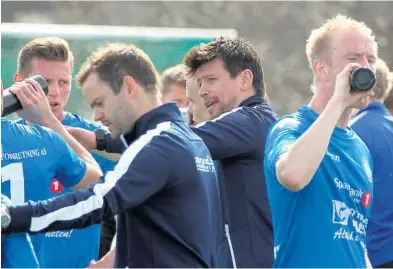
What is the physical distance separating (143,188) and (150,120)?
337 mm

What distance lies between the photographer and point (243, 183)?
252 inches

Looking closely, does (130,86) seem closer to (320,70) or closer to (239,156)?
(320,70)

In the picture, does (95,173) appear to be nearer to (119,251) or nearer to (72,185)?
(72,185)

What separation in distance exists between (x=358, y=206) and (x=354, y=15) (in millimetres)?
17046

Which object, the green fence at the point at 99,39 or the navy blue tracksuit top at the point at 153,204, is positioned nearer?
the navy blue tracksuit top at the point at 153,204

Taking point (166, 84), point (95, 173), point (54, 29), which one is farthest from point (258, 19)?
point (95, 173)

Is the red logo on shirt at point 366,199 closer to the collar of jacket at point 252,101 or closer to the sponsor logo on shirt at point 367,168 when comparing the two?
the sponsor logo on shirt at point 367,168

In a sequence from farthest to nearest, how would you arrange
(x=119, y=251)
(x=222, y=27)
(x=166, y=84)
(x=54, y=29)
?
(x=222, y=27) < (x=54, y=29) < (x=166, y=84) < (x=119, y=251)

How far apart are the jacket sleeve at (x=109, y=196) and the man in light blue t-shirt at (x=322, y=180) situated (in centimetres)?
49

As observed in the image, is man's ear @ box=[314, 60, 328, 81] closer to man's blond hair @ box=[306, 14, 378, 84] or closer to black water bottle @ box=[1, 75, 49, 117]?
man's blond hair @ box=[306, 14, 378, 84]

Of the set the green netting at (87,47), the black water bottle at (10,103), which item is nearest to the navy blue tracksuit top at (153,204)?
the black water bottle at (10,103)

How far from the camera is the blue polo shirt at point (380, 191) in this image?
7.32m

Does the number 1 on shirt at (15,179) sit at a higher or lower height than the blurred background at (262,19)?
lower

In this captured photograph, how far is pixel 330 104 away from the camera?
534cm
